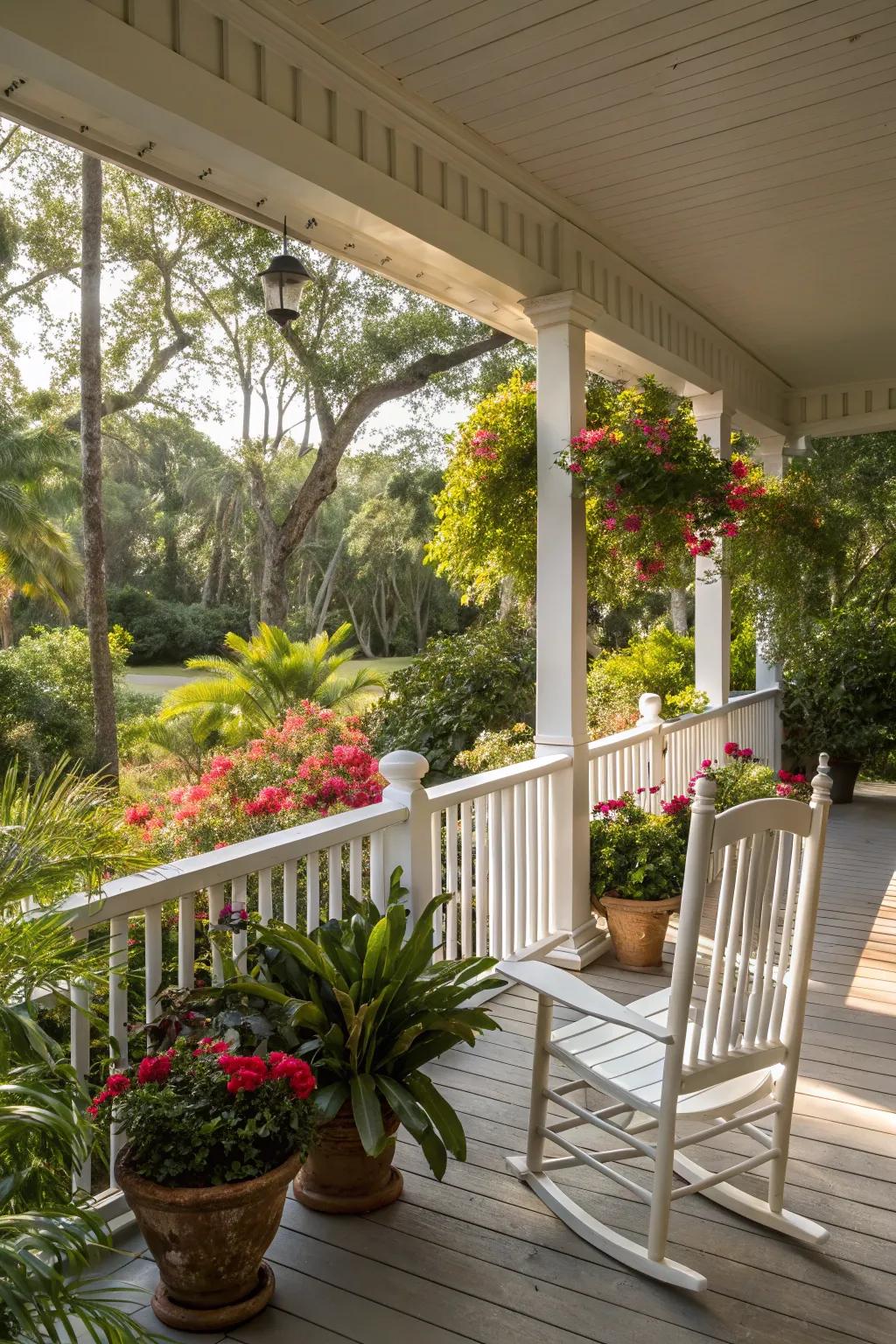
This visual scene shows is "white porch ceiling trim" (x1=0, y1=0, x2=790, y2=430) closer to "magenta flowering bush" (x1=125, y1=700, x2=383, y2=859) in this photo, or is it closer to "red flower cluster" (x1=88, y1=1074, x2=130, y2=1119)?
"red flower cluster" (x1=88, y1=1074, x2=130, y2=1119)

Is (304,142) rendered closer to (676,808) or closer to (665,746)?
(676,808)

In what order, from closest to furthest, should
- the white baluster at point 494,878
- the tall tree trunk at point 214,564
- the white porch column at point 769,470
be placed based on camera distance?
the white baluster at point 494,878, the white porch column at point 769,470, the tall tree trunk at point 214,564

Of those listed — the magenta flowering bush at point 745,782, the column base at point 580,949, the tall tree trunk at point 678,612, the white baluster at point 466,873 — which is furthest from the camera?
the tall tree trunk at point 678,612

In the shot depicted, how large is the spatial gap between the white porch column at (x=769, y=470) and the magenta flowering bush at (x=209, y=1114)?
6029mm

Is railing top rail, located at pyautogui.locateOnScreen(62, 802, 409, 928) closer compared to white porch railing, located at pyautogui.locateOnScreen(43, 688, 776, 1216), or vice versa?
railing top rail, located at pyautogui.locateOnScreen(62, 802, 409, 928)

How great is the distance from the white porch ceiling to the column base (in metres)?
2.98

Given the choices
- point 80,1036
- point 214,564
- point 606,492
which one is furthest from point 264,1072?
point 214,564

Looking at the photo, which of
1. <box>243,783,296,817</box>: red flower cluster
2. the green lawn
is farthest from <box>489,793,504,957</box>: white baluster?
the green lawn

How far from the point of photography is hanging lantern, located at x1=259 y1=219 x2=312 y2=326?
3.51 m

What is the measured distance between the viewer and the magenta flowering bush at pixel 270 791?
21.5 ft

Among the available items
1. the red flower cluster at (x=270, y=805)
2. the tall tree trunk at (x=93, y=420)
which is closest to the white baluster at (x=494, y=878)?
the red flower cluster at (x=270, y=805)

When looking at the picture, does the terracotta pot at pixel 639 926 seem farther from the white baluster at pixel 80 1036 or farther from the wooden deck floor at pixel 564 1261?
the white baluster at pixel 80 1036

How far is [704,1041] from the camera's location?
2109 millimetres

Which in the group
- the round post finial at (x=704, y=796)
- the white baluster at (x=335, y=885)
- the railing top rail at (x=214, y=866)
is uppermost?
the round post finial at (x=704, y=796)
